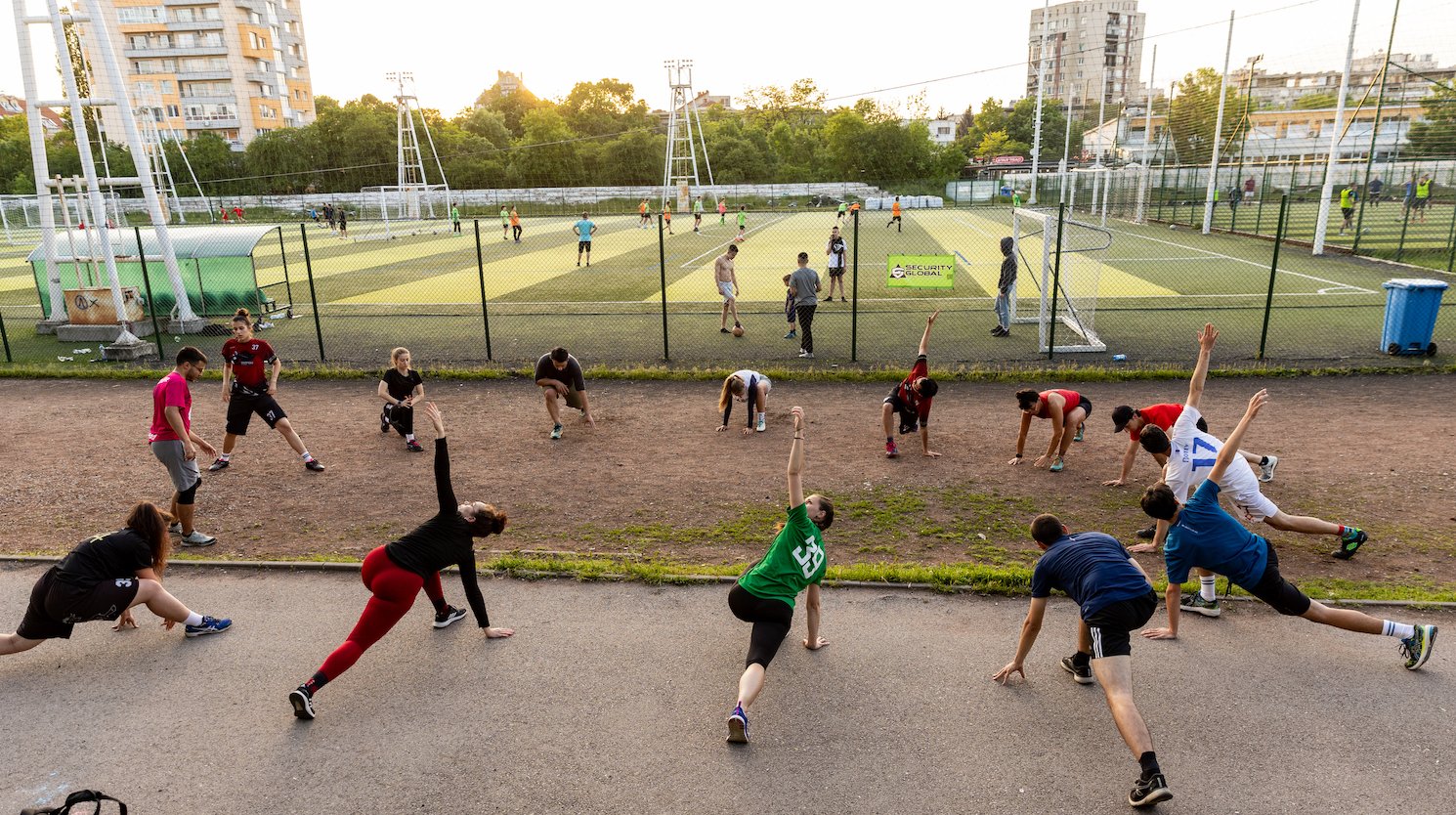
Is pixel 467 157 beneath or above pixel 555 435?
above

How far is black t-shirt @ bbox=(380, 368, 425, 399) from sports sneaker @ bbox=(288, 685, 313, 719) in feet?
18.2

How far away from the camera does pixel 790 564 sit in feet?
17.1

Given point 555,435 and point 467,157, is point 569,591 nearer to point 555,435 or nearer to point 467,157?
point 555,435

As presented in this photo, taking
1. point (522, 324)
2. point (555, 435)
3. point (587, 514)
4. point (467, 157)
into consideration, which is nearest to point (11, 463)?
point (555, 435)

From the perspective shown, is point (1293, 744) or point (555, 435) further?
point (555, 435)

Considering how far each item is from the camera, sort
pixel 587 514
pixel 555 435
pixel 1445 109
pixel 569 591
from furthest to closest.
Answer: pixel 1445 109 < pixel 555 435 < pixel 587 514 < pixel 569 591

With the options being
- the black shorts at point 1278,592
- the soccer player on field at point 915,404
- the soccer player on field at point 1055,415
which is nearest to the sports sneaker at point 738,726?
the black shorts at point 1278,592

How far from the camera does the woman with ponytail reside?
18.1ft

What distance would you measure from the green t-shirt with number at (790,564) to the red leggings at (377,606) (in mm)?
2092

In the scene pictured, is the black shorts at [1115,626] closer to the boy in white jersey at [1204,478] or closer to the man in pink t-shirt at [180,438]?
the boy in white jersey at [1204,478]

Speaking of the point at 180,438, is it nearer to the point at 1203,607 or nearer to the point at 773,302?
the point at 1203,607

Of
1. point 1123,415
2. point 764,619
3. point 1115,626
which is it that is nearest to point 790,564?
point 764,619

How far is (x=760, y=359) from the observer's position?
14.6 metres

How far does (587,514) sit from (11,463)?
7298 mm
